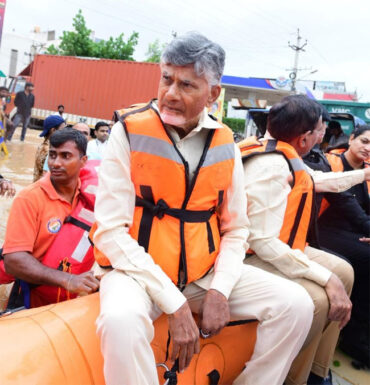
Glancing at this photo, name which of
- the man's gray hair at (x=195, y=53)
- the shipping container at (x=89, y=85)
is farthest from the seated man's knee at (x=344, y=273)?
the shipping container at (x=89, y=85)

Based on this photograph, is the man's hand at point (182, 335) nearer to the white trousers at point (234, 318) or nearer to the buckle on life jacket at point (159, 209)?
the white trousers at point (234, 318)

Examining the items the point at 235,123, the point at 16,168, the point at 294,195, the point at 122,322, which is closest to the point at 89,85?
the point at 16,168

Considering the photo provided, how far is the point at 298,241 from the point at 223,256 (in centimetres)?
70

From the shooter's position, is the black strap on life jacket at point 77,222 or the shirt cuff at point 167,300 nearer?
the shirt cuff at point 167,300

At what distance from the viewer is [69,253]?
2.08 meters

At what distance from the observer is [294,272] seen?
2051mm

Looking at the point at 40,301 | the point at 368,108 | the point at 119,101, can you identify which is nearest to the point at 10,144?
the point at 119,101

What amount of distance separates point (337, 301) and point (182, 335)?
0.96 metres

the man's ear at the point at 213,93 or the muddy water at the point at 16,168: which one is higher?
the man's ear at the point at 213,93

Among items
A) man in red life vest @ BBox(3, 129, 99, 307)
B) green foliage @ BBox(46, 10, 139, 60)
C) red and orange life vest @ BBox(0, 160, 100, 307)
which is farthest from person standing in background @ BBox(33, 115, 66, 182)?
green foliage @ BBox(46, 10, 139, 60)

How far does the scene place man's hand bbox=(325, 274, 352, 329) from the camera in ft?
6.54

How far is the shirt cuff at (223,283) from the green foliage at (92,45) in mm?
28543

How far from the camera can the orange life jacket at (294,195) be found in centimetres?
220

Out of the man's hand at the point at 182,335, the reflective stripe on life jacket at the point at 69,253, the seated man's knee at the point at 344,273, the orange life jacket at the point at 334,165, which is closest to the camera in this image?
the man's hand at the point at 182,335
